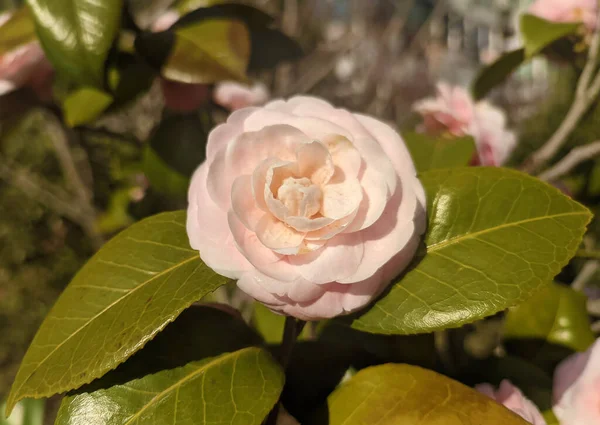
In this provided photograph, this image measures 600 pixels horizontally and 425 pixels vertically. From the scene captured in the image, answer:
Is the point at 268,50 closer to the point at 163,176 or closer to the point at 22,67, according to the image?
the point at 163,176

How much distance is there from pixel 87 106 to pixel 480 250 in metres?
0.65

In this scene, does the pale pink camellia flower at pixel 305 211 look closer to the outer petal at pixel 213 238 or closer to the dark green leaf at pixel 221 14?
the outer petal at pixel 213 238

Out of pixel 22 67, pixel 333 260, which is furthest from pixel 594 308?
pixel 22 67

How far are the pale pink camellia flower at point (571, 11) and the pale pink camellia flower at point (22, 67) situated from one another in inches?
36.9

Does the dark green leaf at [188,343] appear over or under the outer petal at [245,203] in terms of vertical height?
under

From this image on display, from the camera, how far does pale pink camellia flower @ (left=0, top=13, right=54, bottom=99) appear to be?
2.50ft

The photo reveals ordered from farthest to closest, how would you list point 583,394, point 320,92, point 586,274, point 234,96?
point 320,92
point 234,96
point 586,274
point 583,394

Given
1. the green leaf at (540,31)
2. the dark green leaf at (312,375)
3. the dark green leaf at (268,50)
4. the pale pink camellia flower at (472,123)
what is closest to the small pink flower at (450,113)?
the pale pink camellia flower at (472,123)

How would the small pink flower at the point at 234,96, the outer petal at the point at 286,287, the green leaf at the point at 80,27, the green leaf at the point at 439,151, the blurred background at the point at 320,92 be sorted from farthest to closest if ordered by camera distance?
the blurred background at the point at 320,92 < the small pink flower at the point at 234,96 < the green leaf at the point at 439,151 < the green leaf at the point at 80,27 < the outer petal at the point at 286,287

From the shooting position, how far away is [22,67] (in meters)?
0.78

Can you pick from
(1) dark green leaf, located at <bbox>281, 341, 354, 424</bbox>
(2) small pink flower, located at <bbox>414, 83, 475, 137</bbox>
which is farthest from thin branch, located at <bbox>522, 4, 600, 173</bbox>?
(1) dark green leaf, located at <bbox>281, 341, 354, 424</bbox>

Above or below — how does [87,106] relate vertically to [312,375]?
above

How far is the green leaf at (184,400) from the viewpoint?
1.28ft

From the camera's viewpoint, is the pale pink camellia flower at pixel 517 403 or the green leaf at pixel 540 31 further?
the green leaf at pixel 540 31
